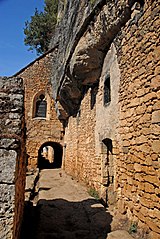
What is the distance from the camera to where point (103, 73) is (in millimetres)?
6246

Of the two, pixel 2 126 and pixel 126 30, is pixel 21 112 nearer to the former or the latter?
pixel 2 126

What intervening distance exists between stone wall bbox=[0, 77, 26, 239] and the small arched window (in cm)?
1152

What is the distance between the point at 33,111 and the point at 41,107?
1.95 feet

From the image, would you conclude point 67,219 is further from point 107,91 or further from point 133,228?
point 107,91

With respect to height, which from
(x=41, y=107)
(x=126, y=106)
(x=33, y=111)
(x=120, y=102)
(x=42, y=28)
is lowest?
(x=126, y=106)

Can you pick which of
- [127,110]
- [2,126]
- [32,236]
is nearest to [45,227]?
[32,236]

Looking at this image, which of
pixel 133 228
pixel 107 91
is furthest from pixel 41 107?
pixel 133 228

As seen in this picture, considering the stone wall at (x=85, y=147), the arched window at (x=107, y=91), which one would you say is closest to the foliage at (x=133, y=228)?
the stone wall at (x=85, y=147)

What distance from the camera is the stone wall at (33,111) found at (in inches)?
530

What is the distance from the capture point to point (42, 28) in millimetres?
20703

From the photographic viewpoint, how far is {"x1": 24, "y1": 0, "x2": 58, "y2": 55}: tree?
20.5 meters

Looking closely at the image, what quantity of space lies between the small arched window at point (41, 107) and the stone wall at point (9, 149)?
11.5 meters

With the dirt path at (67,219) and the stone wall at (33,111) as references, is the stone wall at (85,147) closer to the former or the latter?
the dirt path at (67,219)

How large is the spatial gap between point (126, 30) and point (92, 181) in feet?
14.3
